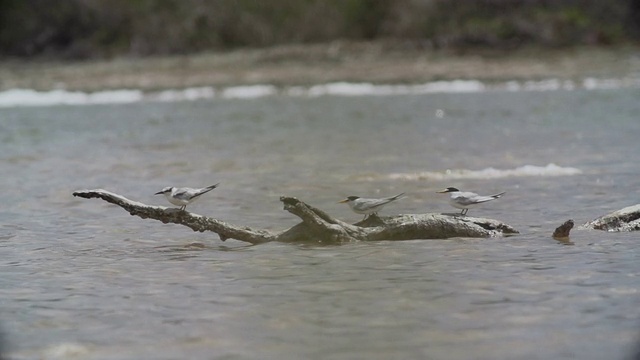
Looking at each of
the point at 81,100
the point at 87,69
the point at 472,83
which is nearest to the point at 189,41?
the point at 87,69

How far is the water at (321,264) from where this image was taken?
21.5 ft

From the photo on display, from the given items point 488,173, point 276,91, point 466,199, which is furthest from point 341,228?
point 276,91

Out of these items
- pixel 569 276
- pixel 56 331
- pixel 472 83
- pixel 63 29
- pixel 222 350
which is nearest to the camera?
pixel 222 350

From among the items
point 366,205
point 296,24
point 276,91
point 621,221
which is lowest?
point 621,221

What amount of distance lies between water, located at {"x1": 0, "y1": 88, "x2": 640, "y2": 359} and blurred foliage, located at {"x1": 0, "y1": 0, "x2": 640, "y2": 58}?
78.8ft

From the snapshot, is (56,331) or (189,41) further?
(189,41)

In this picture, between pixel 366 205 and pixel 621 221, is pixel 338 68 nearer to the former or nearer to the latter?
pixel 366 205

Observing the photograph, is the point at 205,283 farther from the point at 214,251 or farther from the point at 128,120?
the point at 128,120

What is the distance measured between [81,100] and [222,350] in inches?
1376

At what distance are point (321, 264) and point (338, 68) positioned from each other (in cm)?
3236

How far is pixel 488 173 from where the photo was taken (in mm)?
15461

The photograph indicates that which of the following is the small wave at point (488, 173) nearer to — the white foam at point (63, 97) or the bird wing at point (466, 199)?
the bird wing at point (466, 199)

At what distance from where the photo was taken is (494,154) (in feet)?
61.7

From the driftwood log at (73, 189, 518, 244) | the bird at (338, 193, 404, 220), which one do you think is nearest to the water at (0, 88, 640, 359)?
the driftwood log at (73, 189, 518, 244)
